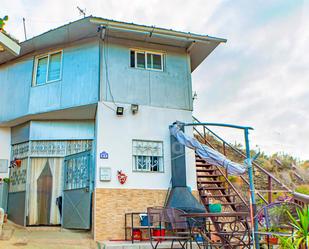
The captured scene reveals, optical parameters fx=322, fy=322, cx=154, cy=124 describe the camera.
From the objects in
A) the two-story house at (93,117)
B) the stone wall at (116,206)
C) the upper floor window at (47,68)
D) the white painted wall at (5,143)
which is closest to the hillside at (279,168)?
the two-story house at (93,117)

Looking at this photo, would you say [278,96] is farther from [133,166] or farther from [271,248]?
[271,248]

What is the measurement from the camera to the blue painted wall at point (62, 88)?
32.0 feet

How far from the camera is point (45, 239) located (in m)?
8.17

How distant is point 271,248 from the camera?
6.45 meters

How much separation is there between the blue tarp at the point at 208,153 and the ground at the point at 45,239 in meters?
3.52

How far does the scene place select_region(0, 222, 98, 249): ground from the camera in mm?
7488

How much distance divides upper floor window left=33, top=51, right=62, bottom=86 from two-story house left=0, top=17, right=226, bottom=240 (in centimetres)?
4

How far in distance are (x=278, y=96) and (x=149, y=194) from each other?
9916mm

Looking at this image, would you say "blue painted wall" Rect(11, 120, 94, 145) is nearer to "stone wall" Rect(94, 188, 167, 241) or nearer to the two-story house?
the two-story house

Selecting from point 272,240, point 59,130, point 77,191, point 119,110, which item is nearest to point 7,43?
point 119,110

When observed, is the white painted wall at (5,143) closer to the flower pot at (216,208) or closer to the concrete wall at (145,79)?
the concrete wall at (145,79)

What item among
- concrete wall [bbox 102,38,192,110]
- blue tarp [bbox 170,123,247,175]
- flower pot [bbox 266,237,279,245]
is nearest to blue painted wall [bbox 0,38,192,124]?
concrete wall [bbox 102,38,192,110]

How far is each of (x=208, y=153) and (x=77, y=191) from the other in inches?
169

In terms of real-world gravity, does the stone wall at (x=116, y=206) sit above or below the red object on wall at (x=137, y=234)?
above
